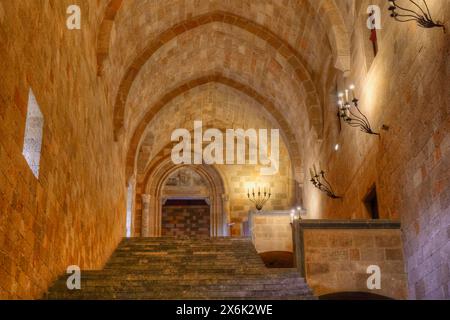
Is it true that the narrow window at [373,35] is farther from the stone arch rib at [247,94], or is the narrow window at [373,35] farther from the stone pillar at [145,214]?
the stone pillar at [145,214]

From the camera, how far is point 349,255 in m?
9.02

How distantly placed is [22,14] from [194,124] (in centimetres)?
1440

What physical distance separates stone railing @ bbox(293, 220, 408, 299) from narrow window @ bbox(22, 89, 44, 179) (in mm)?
3759

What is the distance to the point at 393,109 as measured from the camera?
9727 mm

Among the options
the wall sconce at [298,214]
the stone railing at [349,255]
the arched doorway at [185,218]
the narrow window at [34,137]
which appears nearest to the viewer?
the narrow window at [34,137]

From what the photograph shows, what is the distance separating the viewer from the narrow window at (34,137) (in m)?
7.23

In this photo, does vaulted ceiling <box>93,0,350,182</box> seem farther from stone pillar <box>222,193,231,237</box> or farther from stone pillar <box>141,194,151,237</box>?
stone pillar <box>222,193,231,237</box>

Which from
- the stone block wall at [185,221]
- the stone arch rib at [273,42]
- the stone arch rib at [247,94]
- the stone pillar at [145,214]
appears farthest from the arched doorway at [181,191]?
the stone arch rib at [273,42]

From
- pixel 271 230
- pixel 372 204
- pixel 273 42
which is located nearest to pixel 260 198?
pixel 271 230

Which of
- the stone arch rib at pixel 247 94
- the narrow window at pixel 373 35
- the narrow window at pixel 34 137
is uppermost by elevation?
the stone arch rib at pixel 247 94

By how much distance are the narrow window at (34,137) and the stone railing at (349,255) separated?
12.3ft

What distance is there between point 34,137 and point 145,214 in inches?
515
